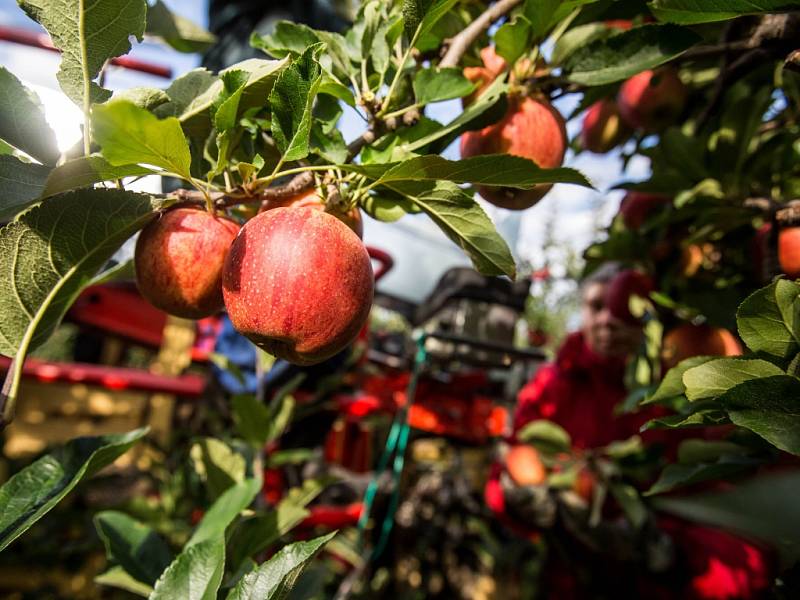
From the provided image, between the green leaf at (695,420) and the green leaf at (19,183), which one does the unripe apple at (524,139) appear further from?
the green leaf at (19,183)

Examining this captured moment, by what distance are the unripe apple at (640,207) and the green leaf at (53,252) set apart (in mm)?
961

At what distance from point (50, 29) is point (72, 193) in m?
0.12

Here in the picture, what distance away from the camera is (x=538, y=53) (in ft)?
1.98

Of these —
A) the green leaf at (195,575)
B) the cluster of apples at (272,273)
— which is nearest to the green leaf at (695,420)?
the cluster of apples at (272,273)

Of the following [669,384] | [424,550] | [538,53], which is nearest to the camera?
[669,384]

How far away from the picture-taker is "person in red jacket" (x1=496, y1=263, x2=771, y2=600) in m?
1.53

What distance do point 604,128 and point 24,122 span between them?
1002 mm

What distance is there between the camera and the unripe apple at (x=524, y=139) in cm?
56

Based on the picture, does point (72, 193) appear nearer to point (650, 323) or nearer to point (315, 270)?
point (315, 270)

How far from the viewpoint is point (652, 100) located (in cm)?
88

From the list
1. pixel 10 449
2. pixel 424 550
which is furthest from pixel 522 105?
pixel 424 550

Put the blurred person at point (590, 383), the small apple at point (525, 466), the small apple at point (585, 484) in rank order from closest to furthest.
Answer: the small apple at point (585, 484) < the small apple at point (525, 466) < the blurred person at point (590, 383)

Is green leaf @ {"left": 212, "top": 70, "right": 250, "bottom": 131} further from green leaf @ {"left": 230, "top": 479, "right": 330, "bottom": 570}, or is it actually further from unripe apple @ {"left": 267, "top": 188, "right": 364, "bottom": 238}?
green leaf @ {"left": 230, "top": 479, "right": 330, "bottom": 570}

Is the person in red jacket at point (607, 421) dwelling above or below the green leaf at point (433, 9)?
below
